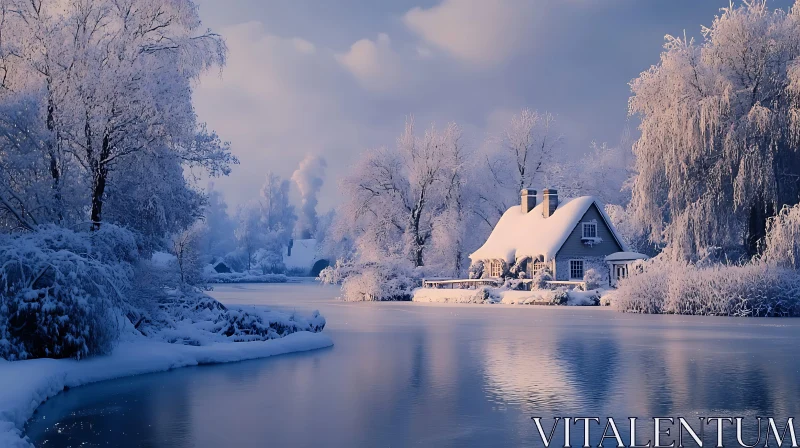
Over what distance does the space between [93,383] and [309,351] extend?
255 inches

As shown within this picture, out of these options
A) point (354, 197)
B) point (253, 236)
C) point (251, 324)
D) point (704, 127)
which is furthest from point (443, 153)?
point (253, 236)

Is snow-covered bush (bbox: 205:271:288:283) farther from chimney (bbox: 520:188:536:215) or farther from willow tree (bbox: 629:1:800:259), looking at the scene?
willow tree (bbox: 629:1:800:259)

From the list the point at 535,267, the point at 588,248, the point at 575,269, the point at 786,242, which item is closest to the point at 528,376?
the point at 786,242

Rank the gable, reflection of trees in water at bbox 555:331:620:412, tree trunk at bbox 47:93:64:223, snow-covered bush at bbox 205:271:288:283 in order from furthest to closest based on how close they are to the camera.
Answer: snow-covered bush at bbox 205:271:288:283 → the gable → tree trunk at bbox 47:93:64:223 → reflection of trees in water at bbox 555:331:620:412

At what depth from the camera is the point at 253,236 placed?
118 meters

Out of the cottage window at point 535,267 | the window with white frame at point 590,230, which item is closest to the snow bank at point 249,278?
the cottage window at point 535,267

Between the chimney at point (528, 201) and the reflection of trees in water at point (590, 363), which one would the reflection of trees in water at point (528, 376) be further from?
the chimney at point (528, 201)

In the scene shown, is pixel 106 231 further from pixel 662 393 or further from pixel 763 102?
pixel 763 102

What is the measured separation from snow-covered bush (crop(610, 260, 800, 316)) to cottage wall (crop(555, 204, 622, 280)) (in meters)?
12.9

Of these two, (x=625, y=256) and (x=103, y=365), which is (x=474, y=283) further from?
(x=103, y=365)

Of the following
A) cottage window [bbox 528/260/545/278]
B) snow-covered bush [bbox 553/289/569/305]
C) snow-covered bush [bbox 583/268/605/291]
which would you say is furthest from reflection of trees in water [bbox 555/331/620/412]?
cottage window [bbox 528/260/545/278]

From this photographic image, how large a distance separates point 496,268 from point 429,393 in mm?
39811

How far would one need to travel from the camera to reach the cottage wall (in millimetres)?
48750

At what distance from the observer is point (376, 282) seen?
51.4m
